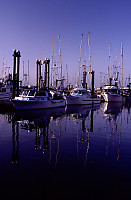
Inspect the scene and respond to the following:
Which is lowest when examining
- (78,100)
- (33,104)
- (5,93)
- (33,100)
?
(33,104)

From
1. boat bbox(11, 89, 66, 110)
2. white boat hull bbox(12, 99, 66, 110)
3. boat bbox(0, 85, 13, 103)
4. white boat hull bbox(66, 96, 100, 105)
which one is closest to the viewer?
white boat hull bbox(12, 99, 66, 110)

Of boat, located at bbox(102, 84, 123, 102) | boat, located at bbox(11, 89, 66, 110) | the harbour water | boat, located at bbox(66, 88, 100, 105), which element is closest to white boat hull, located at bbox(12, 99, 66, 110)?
boat, located at bbox(11, 89, 66, 110)

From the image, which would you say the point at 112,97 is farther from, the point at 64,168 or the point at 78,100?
the point at 64,168

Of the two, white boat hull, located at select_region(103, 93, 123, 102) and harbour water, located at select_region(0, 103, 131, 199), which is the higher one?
white boat hull, located at select_region(103, 93, 123, 102)

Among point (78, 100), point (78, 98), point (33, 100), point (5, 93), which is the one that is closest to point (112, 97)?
point (78, 100)

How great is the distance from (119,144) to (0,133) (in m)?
8.67

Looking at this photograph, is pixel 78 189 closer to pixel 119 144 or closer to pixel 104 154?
pixel 104 154

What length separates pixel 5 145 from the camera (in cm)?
952

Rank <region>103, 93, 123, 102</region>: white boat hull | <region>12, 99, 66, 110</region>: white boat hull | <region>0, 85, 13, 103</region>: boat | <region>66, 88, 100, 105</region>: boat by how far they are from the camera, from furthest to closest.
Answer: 1. <region>103, 93, 123, 102</region>: white boat hull
2. <region>0, 85, 13, 103</region>: boat
3. <region>66, 88, 100, 105</region>: boat
4. <region>12, 99, 66, 110</region>: white boat hull

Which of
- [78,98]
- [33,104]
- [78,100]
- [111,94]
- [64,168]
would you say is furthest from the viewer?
[111,94]

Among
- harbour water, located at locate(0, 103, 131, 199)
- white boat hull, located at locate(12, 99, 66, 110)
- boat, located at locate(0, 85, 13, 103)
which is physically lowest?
harbour water, located at locate(0, 103, 131, 199)

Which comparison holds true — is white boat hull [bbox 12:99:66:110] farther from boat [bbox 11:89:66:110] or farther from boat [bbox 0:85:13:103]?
boat [bbox 0:85:13:103]

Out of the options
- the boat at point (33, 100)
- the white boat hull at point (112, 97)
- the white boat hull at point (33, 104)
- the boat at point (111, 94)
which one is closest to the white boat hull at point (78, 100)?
the white boat hull at point (33, 104)

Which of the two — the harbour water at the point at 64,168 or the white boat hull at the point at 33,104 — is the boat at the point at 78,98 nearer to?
the white boat hull at the point at 33,104
